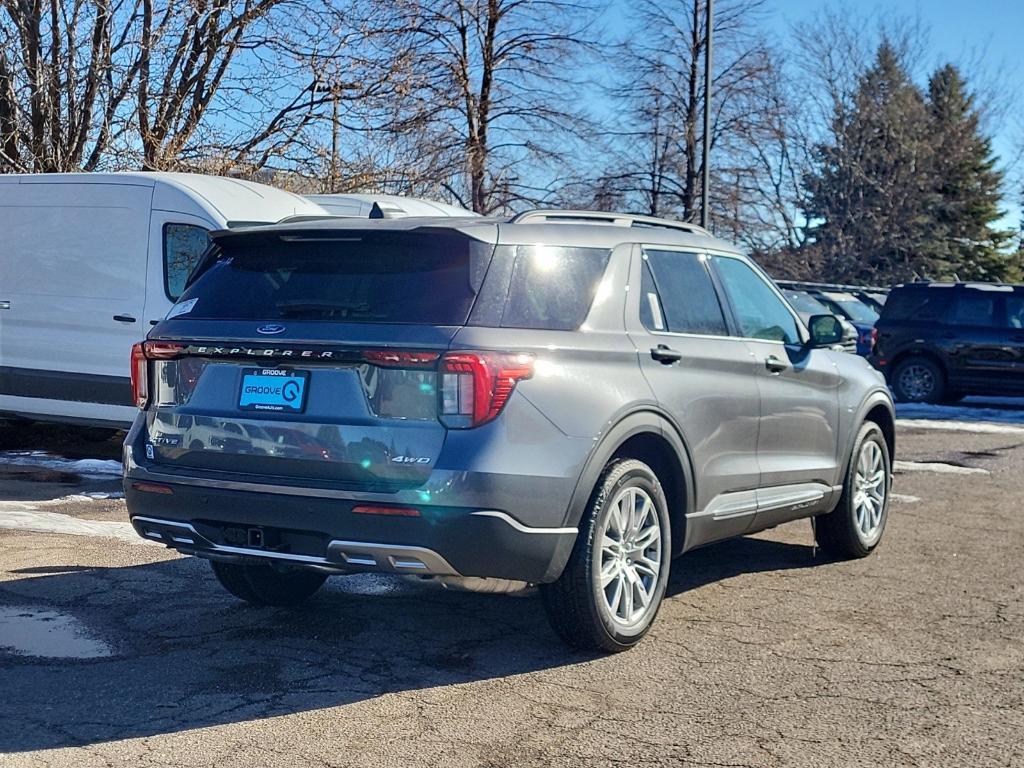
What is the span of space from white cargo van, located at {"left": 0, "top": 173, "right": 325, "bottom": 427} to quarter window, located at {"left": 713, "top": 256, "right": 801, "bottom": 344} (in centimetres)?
477

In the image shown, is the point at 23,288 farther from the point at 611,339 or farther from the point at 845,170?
the point at 845,170

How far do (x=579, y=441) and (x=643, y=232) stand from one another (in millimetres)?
1310

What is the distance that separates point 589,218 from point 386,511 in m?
1.80

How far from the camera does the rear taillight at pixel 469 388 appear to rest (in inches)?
179

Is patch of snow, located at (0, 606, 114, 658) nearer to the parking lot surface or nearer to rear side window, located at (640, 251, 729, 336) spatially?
the parking lot surface

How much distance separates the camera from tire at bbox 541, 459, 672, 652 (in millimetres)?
4914

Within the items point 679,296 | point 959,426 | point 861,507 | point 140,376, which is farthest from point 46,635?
point 959,426

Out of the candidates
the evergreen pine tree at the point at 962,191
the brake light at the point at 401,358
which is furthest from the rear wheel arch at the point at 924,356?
the evergreen pine tree at the point at 962,191

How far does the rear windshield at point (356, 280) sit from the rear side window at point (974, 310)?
15368 millimetres

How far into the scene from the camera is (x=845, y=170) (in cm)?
4784

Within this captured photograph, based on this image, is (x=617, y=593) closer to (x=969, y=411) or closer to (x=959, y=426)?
(x=959, y=426)

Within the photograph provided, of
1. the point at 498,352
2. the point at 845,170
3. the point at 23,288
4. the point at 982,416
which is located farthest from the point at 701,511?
the point at 845,170

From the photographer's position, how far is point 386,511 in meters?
4.55

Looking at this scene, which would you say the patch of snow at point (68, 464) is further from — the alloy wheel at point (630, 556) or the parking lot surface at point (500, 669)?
the alloy wheel at point (630, 556)
